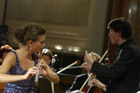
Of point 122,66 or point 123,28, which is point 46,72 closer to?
point 122,66

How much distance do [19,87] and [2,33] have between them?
192 inches

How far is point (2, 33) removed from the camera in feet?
25.4

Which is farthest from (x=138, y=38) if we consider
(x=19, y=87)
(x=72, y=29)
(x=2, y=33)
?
(x=2, y=33)

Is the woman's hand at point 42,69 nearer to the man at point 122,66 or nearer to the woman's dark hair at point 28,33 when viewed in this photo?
the woman's dark hair at point 28,33

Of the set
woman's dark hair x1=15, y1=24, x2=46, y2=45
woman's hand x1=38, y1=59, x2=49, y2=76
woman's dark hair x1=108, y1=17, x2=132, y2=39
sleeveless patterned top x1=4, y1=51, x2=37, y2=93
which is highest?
woman's dark hair x1=108, y1=17, x2=132, y2=39

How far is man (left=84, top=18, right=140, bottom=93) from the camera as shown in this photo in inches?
114

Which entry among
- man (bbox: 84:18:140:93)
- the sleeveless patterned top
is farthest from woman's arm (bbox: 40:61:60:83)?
man (bbox: 84:18:140:93)

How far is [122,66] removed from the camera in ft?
9.50

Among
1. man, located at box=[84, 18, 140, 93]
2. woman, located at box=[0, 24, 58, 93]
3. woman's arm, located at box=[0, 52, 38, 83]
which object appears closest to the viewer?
woman's arm, located at box=[0, 52, 38, 83]

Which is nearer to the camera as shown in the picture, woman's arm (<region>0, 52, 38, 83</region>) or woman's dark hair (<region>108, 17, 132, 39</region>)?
woman's arm (<region>0, 52, 38, 83</region>)

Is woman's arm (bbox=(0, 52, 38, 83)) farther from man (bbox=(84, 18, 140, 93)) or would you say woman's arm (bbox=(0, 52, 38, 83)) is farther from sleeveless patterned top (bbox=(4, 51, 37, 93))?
man (bbox=(84, 18, 140, 93))

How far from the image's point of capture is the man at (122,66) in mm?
2908

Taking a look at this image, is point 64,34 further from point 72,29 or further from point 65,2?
point 65,2

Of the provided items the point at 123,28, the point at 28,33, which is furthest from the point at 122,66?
the point at 28,33
